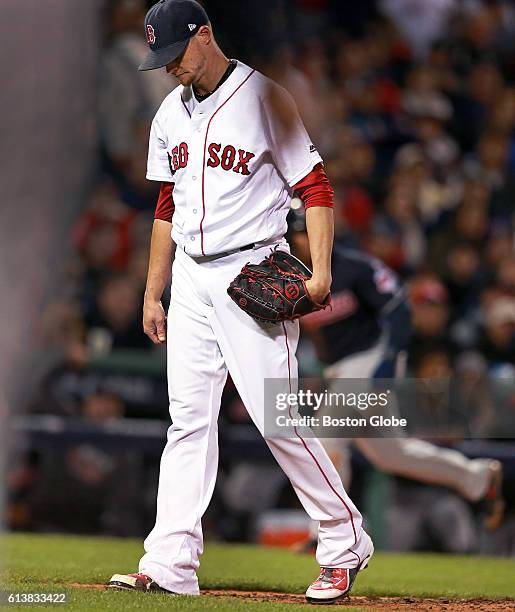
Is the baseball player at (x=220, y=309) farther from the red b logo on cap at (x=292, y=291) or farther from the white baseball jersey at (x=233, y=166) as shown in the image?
the red b logo on cap at (x=292, y=291)

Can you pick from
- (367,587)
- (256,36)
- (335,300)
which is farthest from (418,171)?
(256,36)

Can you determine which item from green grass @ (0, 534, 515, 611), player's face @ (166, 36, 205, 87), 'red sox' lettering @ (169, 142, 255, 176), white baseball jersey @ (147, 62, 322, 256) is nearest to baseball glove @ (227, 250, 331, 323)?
white baseball jersey @ (147, 62, 322, 256)

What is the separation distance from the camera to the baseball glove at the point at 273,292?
3.09 m

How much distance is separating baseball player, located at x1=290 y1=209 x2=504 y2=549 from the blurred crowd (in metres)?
0.80

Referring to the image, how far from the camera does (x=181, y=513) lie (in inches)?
128

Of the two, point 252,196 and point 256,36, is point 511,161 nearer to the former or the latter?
point 252,196

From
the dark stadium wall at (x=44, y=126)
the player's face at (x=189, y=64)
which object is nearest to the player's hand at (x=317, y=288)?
the player's face at (x=189, y=64)

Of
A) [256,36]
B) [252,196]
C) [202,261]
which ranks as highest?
[256,36]

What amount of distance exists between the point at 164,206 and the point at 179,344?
504 mm

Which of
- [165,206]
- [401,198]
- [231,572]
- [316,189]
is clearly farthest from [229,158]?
[401,198]

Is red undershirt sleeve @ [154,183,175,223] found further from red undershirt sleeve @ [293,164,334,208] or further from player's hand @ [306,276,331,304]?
player's hand @ [306,276,331,304]

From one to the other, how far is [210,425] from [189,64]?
1110 mm

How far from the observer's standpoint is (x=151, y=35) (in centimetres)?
307

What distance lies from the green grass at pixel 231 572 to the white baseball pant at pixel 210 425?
214 mm
